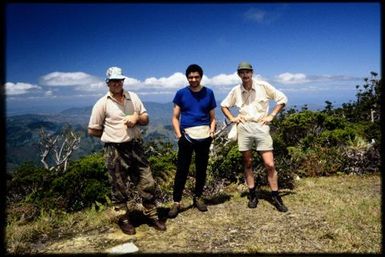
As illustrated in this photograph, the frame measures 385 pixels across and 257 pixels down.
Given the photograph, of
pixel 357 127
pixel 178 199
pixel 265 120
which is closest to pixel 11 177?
pixel 178 199

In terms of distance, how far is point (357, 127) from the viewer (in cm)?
1223

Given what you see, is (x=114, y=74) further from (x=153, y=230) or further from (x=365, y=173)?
(x=365, y=173)

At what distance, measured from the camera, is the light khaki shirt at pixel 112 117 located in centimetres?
521

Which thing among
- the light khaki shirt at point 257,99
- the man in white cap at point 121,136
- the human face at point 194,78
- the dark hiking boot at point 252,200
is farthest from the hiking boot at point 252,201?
the human face at point 194,78

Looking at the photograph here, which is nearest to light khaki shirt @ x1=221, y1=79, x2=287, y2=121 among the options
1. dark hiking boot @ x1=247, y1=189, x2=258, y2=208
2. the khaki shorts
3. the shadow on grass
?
the khaki shorts

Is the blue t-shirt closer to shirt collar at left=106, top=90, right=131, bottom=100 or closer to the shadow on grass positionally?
shirt collar at left=106, top=90, right=131, bottom=100

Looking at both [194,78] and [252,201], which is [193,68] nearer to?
[194,78]

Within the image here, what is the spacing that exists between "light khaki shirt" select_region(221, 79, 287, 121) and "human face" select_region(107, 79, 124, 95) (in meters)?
2.18

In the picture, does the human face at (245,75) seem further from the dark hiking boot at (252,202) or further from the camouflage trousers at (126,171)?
the dark hiking boot at (252,202)

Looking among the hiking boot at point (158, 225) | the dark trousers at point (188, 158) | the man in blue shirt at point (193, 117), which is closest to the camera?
the hiking boot at point (158, 225)

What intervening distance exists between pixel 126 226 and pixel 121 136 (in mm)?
1384

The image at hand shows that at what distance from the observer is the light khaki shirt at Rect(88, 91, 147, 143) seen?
17.1ft

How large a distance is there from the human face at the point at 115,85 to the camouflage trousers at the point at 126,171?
78 cm

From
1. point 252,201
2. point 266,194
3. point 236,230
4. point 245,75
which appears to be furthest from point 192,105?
point 266,194
